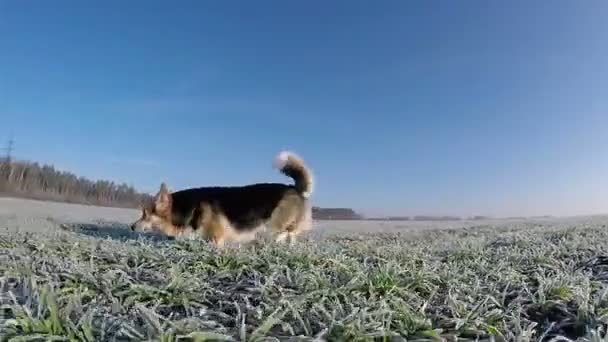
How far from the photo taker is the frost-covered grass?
2215 mm

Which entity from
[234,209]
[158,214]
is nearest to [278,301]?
[234,209]

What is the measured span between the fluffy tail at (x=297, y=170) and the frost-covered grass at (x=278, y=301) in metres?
4.42

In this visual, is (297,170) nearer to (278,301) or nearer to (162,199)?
(162,199)

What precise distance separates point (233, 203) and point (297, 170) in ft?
4.46

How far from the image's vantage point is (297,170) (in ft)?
28.7

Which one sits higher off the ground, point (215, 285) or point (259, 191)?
point (259, 191)

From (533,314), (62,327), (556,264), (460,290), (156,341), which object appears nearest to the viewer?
(156,341)

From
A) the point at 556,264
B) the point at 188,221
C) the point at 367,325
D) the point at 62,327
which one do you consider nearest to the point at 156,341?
the point at 62,327

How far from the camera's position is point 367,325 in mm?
2260

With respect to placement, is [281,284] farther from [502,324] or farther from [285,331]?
[502,324]

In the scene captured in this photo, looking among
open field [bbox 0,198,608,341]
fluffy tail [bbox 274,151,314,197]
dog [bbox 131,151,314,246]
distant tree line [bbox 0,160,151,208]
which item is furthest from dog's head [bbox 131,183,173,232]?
distant tree line [bbox 0,160,151,208]

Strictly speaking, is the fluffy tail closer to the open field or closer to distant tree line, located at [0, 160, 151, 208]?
the open field

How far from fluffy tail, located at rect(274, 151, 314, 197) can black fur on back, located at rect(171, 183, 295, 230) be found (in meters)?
0.23

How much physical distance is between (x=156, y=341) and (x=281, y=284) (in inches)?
50.0
